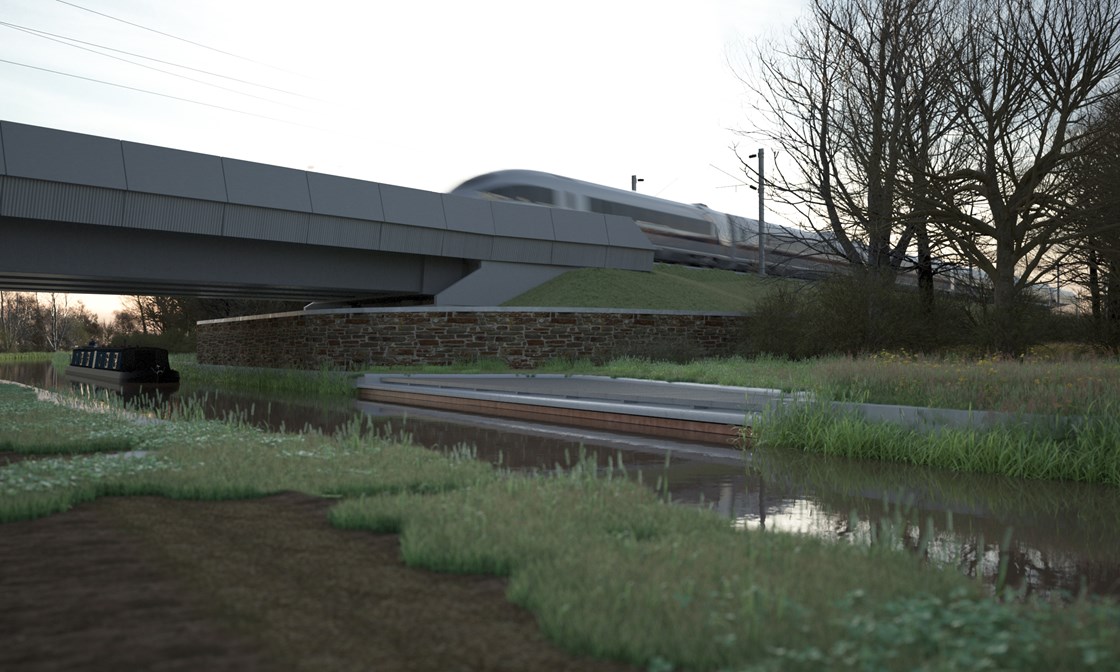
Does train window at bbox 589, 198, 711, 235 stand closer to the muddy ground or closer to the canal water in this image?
the canal water

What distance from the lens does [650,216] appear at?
128 feet

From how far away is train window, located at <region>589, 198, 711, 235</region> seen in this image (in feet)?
122

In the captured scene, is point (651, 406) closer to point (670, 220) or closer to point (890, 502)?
point (890, 502)

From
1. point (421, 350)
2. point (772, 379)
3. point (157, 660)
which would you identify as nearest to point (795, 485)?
point (157, 660)

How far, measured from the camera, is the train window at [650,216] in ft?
122

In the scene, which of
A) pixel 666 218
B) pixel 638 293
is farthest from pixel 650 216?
pixel 638 293

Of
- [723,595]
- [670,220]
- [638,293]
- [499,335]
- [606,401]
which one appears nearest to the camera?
[723,595]

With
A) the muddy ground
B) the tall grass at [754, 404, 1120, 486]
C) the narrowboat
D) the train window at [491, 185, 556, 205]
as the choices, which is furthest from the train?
the muddy ground

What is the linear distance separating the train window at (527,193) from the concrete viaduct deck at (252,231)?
197 centimetres

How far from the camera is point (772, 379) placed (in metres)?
15.6

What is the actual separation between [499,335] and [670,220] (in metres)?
14.8

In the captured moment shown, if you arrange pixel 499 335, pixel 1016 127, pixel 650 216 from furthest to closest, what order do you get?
pixel 650 216
pixel 499 335
pixel 1016 127

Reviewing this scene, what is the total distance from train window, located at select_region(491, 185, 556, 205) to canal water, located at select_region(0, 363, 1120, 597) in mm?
24082

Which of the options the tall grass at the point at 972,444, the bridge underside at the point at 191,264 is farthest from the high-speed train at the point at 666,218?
the tall grass at the point at 972,444
